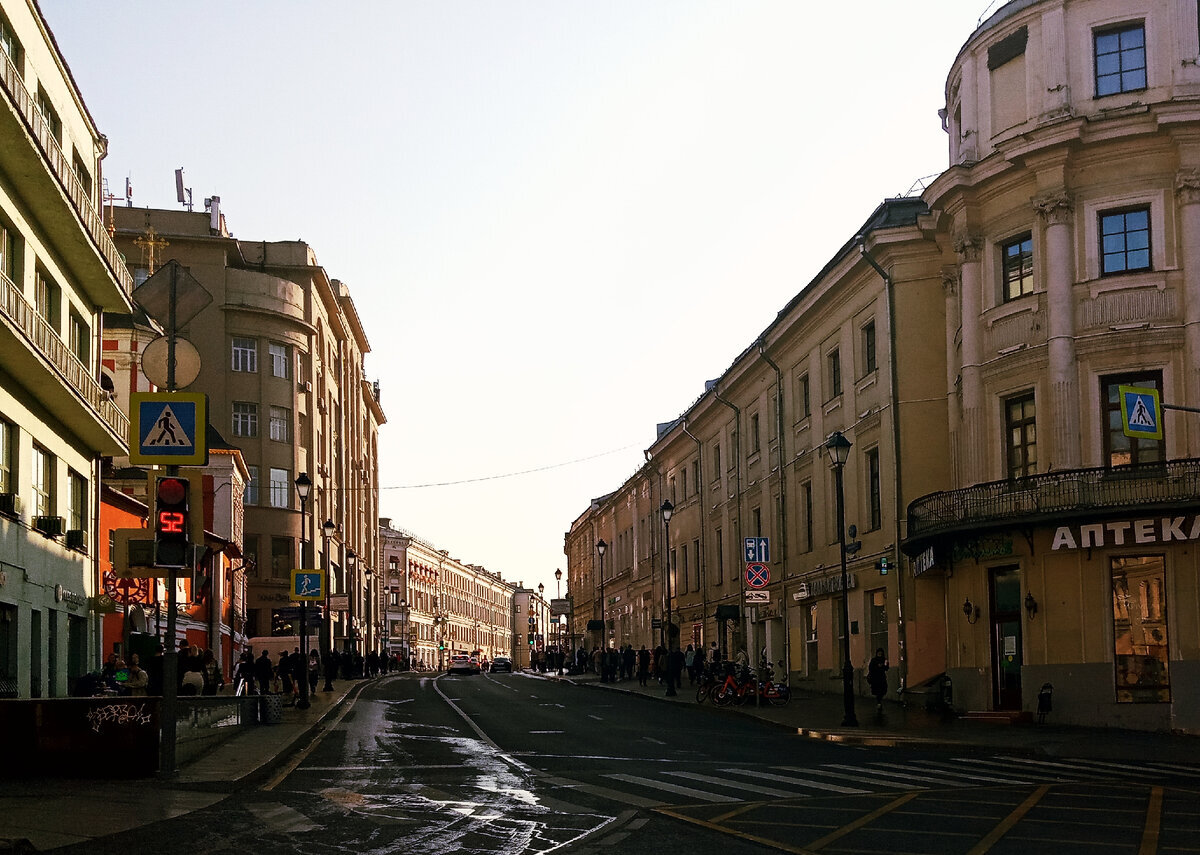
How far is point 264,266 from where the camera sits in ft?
255

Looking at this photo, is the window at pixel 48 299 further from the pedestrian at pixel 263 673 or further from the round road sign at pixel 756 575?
the round road sign at pixel 756 575

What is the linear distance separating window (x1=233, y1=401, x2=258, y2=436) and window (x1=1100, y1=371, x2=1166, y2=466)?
52.3 metres

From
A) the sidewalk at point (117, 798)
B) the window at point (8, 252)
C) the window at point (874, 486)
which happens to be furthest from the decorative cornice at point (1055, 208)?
the window at point (8, 252)

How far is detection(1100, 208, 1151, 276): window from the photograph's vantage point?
28547 mm

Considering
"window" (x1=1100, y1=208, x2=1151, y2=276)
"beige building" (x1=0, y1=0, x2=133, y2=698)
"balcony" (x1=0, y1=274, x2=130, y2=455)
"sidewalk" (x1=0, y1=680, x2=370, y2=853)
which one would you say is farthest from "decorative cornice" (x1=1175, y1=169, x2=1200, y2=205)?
"balcony" (x1=0, y1=274, x2=130, y2=455)

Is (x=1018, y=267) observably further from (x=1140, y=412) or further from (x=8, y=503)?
(x=8, y=503)

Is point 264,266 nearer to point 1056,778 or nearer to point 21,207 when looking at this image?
point 21,207

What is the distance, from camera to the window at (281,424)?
242 ft

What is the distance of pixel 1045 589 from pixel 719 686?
1089 centimetres

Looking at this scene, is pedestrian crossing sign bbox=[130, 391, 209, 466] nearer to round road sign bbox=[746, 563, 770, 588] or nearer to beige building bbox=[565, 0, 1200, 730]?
beige building bbox=[565, 0, 1200, 730]

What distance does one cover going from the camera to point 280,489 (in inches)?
2908

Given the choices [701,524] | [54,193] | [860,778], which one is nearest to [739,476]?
[701,524]

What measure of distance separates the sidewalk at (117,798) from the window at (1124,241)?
19.0 meters

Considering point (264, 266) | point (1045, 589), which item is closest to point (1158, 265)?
point (1045, 589)
